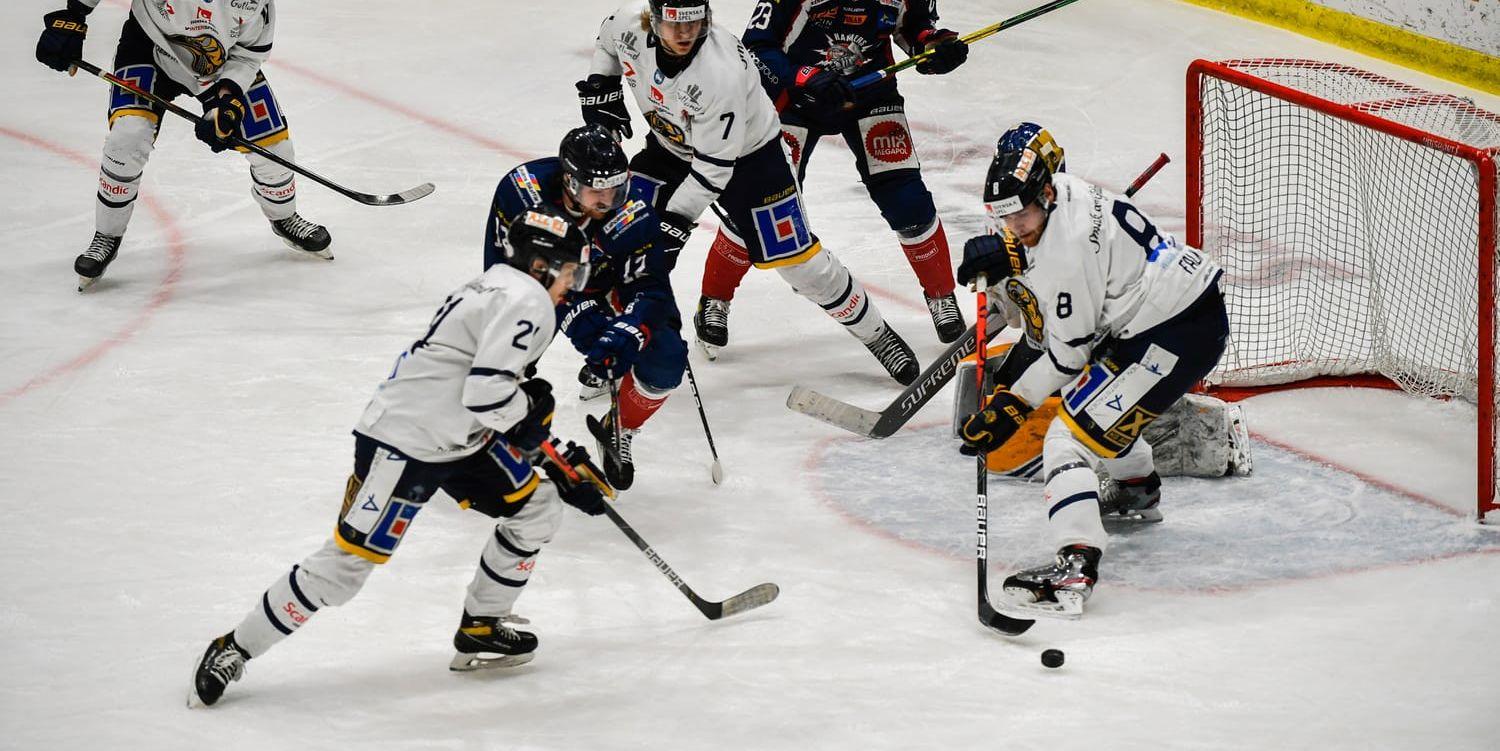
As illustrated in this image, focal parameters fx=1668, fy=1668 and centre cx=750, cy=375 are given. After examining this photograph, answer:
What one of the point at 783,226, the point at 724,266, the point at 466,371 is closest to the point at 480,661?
the point at 466,371

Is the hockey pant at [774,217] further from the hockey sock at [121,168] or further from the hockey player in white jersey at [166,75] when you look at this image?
the hockey sock at [121,168]

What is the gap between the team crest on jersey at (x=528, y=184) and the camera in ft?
13.1

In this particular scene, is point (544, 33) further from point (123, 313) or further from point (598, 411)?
point (598, 411)

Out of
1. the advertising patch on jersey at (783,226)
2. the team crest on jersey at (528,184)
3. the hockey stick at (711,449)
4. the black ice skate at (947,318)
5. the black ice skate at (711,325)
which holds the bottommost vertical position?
the black ice skate at (711,325)

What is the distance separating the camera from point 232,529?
4105 millimetres

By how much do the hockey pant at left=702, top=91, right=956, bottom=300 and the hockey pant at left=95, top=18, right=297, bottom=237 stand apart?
5.38 feet

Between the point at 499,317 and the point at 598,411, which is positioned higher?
the point at 499,317

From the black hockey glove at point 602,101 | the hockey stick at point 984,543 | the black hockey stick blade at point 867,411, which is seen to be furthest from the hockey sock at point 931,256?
the hockey stick at point 984,543

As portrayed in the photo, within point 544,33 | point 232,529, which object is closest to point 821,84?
point 232,529

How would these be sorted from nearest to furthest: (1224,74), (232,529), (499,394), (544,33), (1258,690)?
(499,394), (1258,690), (232,529), (1224,74), (544,33)

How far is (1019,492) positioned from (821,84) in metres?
1.46

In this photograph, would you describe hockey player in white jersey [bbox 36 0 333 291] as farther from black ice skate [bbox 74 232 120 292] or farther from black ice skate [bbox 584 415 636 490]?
black ice skate [bbox 584 415 636 490]

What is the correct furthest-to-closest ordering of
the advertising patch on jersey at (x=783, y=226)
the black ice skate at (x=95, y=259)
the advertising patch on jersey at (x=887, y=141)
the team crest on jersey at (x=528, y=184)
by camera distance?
1. the black ice skate at (x=95, y=259)
2. the advertising patch on jersey at (x=887, y=141)
3. the advertising patch on jersey at (x=783, y=226)
4. the team crest on jersey at (x=528, y=184)

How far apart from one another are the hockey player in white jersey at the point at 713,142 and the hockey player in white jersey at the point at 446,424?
1.36 meters
